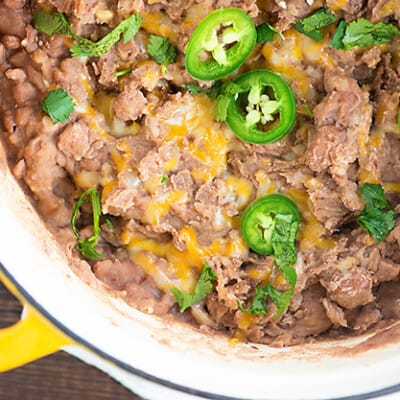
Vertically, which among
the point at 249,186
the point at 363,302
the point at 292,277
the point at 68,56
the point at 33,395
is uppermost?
the point at 68,56

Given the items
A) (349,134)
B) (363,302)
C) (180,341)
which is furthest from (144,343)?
(349,134)

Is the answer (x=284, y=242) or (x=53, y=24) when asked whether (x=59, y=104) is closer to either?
(x=53, y=24)

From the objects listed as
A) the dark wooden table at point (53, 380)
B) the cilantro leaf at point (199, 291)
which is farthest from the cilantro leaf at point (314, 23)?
the dark wooden table at point (53, 380)

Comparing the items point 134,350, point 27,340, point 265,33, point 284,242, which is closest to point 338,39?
point 265,33

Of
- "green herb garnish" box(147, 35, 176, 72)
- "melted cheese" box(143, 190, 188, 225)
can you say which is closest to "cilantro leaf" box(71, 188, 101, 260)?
"melted cheese" box(143, 190, 188, 225)

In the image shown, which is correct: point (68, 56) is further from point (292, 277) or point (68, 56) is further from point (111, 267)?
point (292, 277)

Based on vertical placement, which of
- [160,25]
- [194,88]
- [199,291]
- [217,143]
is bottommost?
[199,291]
